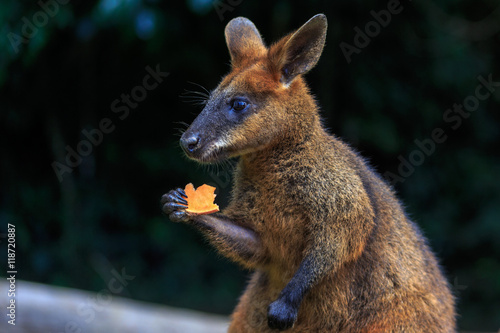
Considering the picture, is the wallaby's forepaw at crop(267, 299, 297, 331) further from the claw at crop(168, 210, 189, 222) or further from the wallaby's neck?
the wallaby's neck

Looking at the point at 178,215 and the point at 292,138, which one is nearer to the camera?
the point at 178,215

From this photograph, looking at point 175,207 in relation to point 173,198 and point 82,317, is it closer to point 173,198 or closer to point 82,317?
point 173,198

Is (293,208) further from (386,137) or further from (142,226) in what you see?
(142,226)

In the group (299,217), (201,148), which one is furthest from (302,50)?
(299,217)

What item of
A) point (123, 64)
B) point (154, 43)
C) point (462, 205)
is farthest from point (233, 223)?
point (462, 205)

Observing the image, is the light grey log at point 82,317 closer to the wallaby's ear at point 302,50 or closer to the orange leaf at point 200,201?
the orange leaf at point 200,201

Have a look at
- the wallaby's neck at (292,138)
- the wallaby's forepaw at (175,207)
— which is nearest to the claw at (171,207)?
the wallaby's forepaw at (175,207)
